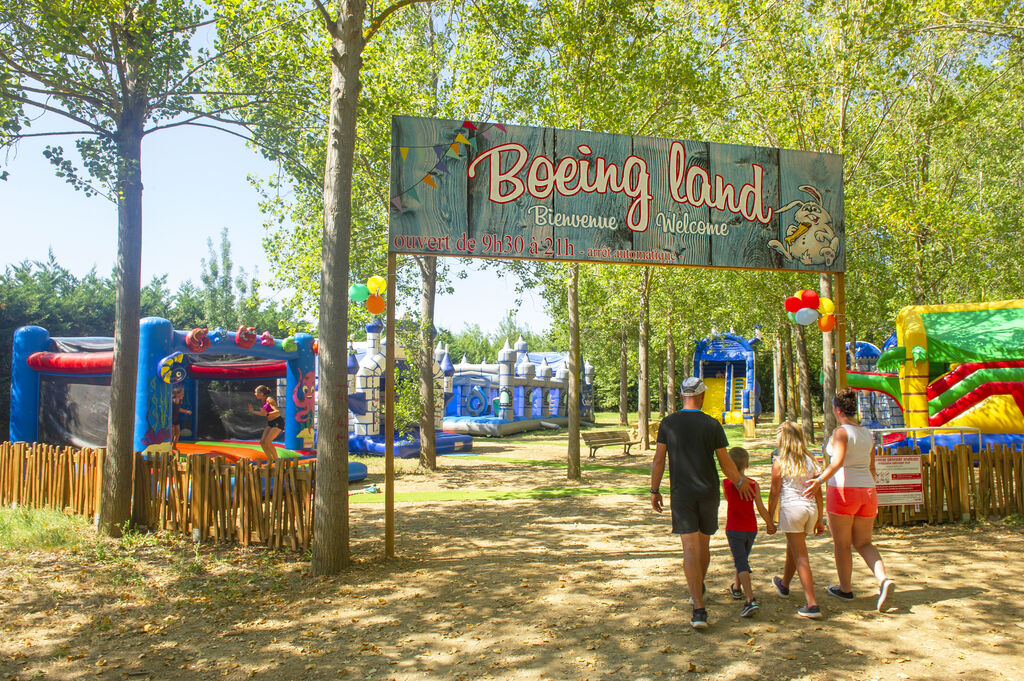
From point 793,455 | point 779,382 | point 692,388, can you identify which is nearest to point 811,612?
point 793,455

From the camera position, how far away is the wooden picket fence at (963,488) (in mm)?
8634

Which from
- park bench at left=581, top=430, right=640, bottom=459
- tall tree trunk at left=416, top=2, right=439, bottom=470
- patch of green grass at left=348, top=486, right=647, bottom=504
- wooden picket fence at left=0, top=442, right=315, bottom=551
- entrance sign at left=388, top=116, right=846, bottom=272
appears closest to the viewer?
entrance sign at left=388, top=116, right=846, bottom=272

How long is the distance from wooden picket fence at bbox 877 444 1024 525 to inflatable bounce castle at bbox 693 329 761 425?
986 inches

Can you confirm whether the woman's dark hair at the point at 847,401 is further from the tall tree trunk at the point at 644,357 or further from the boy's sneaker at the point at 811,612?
the tall tree trunk at the point at 644,357

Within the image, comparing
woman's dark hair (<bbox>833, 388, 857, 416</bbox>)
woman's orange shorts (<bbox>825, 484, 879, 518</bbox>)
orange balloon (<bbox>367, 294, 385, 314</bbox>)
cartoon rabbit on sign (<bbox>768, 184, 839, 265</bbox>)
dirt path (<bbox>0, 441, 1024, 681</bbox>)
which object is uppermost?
cartoon rabbit on sign (<bbox>768, 184, 839, 265</bbox>)

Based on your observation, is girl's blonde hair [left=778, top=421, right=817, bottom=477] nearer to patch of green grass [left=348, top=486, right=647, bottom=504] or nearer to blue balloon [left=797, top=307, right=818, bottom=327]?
blue balloon [left=797, top=307, right=818, bottom=327]

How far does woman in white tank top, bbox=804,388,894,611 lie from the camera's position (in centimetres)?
549

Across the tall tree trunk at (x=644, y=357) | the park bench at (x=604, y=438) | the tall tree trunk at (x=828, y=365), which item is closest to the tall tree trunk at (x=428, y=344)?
the park bench at (x=604, y=438)

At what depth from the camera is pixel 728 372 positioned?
36062 millimetres

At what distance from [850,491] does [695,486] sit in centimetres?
145

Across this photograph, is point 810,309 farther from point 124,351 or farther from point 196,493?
point 124,351

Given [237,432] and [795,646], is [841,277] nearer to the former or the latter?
[795,646]

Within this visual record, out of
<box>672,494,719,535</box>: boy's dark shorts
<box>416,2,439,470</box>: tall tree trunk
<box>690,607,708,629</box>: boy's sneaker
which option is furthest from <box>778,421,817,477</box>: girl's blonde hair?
<box>416,2,439,470</box>: tall tree trunk

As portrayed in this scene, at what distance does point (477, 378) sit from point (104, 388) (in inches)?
698
